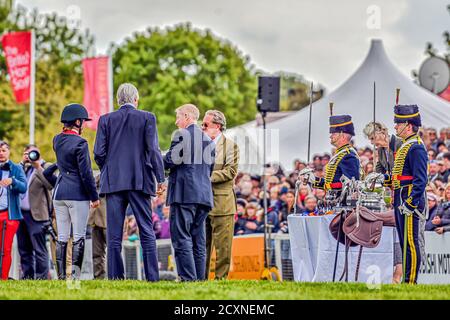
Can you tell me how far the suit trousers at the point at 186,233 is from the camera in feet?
41.4

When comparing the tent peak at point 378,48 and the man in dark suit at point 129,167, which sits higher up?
the tent peak at point 378,48

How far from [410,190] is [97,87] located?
21.2m

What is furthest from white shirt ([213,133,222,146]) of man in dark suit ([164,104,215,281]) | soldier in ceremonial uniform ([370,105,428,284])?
soldier in ceremonial uniform ([370,105,428,284])

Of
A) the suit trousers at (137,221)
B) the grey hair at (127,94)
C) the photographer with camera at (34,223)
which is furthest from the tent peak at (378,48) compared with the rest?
the suit trousers at (137,221)

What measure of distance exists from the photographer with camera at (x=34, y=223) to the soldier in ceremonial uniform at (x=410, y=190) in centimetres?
624

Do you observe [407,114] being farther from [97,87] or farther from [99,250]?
[97,87]

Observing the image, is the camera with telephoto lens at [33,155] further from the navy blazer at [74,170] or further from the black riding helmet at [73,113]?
the black riding helmet at [73,113]

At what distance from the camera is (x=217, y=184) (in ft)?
47.4

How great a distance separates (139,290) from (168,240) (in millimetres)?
A: 9457

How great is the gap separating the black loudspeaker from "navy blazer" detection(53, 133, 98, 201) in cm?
873

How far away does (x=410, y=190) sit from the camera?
12.4m
